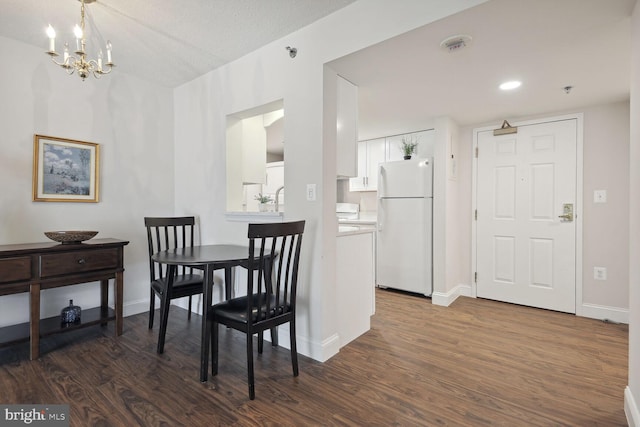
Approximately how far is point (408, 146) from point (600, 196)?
6.44 feet

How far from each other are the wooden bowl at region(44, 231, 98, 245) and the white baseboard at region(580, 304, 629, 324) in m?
4.49

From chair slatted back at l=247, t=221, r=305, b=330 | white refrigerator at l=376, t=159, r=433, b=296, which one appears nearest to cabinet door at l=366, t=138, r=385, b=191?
white refrigerator at l=376, t=159, r=433, b=296

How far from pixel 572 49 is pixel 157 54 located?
3036mm

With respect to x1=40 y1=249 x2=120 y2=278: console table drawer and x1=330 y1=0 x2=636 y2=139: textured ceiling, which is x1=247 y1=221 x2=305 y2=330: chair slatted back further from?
x1=40 y1=249 x2=120 y2=278: console table drawer

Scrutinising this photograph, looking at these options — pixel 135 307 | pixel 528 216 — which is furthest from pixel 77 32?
pixel 528 216

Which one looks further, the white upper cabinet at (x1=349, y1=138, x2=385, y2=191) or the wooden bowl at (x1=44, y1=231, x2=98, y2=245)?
the white upper cabinet at (x1=349, y1=138, x2=385, y2=191)

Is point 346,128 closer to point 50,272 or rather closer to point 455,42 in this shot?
point 455,42

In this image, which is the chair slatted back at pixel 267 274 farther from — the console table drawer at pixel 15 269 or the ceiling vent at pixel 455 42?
the console table drawer at pixel 15 269

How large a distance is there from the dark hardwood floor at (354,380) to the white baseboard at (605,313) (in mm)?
246

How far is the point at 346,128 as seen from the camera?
8.09 ft

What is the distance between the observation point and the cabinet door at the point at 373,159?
180 inches

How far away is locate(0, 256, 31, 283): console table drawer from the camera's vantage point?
77.8 inches

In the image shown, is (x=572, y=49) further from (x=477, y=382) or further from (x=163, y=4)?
(x=163, y=4)

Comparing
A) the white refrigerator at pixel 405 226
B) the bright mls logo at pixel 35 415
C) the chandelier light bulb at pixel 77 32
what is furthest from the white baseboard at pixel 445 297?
the chandelier light bulb at pixel 77 32
